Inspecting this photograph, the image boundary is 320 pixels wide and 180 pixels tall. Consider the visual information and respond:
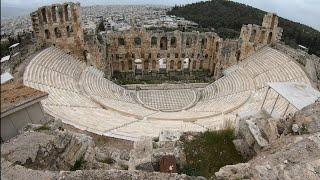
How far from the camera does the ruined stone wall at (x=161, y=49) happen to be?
34250 millimetres

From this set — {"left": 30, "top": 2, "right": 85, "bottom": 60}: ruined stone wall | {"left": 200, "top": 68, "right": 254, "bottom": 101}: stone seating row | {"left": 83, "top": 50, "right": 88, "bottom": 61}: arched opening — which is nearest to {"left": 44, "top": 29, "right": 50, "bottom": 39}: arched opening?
{"left": 30, "top": 2, "right": 85, "bottom": 60}: ruined stone wall

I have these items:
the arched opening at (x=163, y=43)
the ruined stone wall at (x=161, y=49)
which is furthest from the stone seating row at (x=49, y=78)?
the arched opening at (x=163, y=43)

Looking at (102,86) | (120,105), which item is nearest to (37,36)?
(102,86)

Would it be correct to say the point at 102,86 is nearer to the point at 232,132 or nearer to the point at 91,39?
the point at 91,39

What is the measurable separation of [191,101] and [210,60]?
9.37m

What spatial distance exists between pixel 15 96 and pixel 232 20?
172 ft

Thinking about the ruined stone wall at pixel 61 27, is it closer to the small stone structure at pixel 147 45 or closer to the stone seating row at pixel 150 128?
the small stone structure at pixel 147 45

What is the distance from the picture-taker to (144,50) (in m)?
35.0

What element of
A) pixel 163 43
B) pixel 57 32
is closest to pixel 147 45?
pixel 163 43

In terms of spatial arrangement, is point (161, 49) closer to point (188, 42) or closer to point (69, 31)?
point (188, 42)

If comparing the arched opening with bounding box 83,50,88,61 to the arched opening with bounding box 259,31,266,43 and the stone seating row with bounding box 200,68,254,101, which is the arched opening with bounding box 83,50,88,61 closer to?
the stone seating row with bounding box 200,68,254,101

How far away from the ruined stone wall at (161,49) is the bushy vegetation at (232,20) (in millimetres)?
14889

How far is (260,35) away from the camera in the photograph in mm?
31703

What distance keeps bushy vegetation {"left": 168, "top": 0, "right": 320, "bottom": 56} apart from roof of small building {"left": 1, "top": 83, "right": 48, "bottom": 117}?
4184cm
